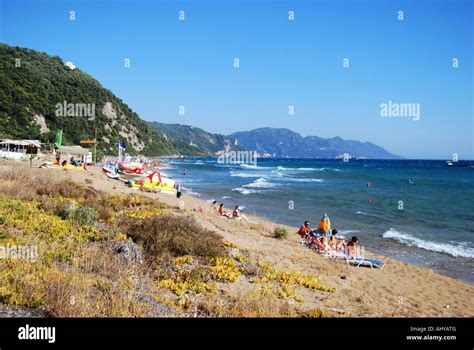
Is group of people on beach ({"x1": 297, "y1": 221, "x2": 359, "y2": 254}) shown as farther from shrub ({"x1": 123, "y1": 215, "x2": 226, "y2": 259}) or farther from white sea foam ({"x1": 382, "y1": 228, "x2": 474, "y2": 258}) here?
white sea foam ({"x1": 382, "y1": 228, "x2": 474, "y2": 258})

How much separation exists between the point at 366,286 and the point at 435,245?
10.9 meters

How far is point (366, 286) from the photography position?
33.1ft

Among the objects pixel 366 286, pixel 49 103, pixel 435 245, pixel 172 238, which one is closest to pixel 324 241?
pixel 366 286

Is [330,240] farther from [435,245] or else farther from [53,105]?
[53,105]

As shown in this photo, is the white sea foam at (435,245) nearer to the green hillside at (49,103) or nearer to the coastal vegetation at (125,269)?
the coastal vegetation at (125,269)

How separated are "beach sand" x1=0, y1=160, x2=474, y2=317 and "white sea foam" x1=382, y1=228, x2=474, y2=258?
447cm

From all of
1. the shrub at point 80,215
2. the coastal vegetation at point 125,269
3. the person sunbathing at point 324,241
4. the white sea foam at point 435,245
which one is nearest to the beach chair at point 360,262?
the person sunbathing at point 324,241

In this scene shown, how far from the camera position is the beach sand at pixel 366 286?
7637 mm

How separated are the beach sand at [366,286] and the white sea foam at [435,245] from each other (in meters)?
4.47

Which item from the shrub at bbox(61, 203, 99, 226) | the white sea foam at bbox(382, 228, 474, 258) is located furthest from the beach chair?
the shrub at bbox(61, 203, 99, 226)
